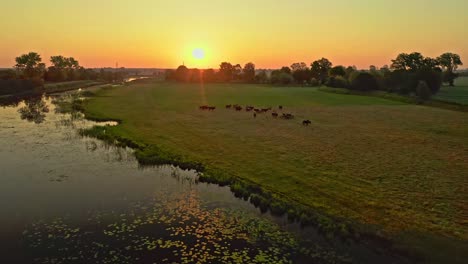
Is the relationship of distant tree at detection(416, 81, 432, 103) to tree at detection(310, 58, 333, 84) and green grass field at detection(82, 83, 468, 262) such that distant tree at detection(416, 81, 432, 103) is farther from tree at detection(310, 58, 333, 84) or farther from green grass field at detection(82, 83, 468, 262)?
tree at detection(310, 58, 333, 84)

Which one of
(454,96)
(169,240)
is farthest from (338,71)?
(169,240)

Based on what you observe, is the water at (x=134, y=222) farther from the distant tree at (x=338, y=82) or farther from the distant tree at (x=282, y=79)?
the distant tree at (x=282, y=79)

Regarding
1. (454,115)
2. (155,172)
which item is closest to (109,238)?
(155,172)

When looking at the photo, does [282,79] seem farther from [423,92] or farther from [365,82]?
[423,92]

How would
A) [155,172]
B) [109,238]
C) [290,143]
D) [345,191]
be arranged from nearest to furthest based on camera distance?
1. [109,238]
2. [345,191]
3. [155,172]
4. [290,143]

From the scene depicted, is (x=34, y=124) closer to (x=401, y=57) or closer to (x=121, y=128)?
(x=121, y=128)

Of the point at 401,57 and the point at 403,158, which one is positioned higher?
the point at 401,57

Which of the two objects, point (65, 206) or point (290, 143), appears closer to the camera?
point (65, 206)

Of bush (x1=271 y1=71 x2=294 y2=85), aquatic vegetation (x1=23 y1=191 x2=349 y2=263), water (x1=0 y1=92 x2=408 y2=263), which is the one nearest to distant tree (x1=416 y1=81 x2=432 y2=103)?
water (x1=0 y1=92 x2=408 y2=263)
